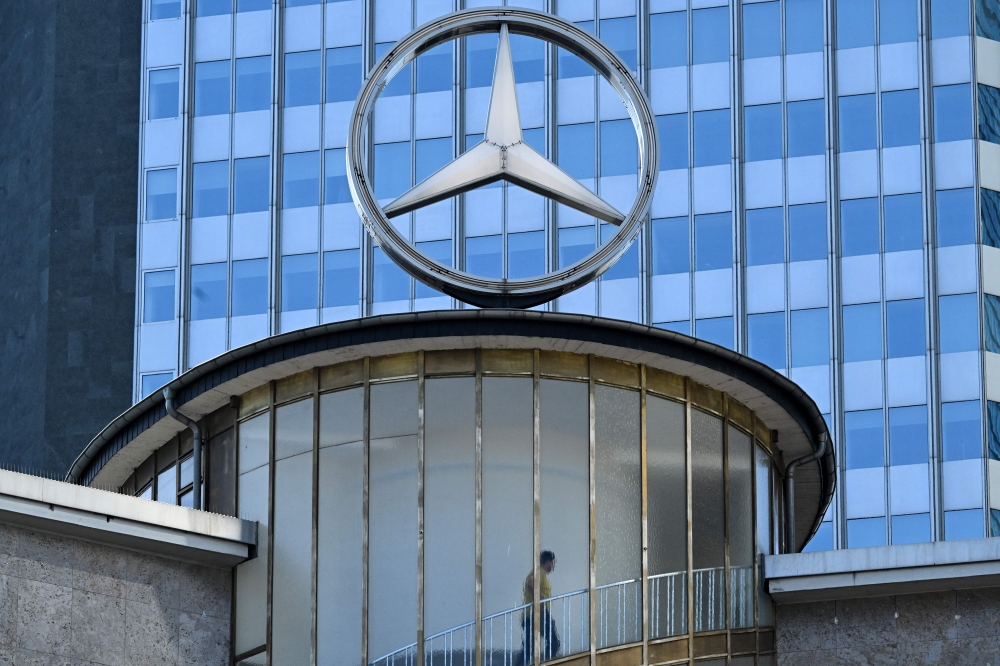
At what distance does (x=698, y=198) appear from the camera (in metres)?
71.6

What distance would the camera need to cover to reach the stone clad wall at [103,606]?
94.3 ft

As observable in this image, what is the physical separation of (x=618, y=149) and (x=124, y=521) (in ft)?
146

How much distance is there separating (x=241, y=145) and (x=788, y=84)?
1953 cm

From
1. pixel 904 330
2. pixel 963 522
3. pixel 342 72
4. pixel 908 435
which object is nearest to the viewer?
pixel 963 522

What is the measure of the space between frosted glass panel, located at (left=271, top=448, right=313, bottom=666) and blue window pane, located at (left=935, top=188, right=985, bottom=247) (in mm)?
42901

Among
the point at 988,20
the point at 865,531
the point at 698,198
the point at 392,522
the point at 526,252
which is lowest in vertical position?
the point at 392,522

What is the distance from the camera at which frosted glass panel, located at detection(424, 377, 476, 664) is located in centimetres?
3020

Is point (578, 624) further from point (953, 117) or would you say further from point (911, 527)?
point (953, 117)

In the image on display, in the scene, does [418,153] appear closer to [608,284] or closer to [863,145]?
[608,284]

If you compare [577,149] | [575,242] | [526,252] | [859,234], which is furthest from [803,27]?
[526,252]

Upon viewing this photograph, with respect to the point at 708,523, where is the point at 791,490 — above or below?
above

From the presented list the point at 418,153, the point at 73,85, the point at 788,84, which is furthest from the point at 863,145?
the point at 73,85

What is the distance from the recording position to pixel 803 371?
6969cm

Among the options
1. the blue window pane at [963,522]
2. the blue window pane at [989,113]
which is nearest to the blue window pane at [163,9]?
the blue window pane at [989,113]
